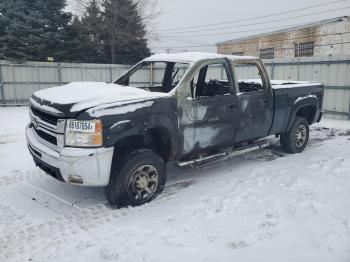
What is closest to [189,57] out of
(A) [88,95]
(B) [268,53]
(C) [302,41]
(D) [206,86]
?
(D) [206,86]

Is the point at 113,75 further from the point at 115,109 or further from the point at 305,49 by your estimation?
the point at 115,109

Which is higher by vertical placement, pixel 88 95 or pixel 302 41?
pixel 302 41

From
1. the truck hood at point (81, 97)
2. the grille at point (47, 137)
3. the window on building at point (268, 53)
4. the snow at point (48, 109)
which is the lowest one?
the grille at point (47, 137)

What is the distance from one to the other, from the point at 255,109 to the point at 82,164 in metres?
3.23

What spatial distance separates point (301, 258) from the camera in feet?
11.1

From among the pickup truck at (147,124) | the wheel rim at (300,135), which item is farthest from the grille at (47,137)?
the wheel rim at (300,135)

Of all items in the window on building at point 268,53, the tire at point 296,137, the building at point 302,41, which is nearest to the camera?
the tire at point 296,137

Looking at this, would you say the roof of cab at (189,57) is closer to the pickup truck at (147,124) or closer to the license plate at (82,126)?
the pickup truck at (147,124)

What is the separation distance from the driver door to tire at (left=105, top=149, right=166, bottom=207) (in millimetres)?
567

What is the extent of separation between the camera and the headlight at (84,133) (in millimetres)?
4203

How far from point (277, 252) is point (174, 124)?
2.21 metres

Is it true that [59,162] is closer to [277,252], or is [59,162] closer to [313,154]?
[277,252]

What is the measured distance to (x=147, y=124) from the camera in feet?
15.4

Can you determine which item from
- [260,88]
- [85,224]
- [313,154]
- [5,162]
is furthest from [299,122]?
[5,162]
